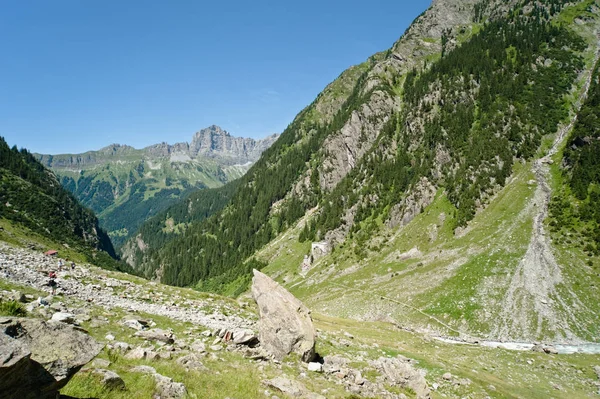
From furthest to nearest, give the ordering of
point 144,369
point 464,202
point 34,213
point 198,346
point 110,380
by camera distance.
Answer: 1. point 34,213
2. point 464,202
3. point 198,346
4. point 144,369
5. point 110,380

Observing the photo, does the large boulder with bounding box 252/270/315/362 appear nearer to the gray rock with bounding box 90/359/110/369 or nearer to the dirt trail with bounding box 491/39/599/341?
the gray rock with bounding box 90/359/110/369

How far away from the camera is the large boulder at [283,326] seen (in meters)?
22.3

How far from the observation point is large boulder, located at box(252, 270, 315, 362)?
73.1 ft

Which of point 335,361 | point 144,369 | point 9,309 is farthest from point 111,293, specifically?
point 335,361

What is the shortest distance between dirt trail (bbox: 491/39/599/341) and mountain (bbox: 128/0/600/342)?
0.25 m

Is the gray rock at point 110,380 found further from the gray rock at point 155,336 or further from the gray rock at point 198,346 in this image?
the gray rock at point 155,336

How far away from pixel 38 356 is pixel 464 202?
99.5 metres

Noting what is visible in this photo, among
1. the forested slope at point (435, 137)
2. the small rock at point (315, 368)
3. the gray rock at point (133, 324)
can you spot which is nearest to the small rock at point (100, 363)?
the gray rock at point (133, 324)

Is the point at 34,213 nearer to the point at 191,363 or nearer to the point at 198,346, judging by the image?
the point at 198,346

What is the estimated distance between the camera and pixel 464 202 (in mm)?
91688

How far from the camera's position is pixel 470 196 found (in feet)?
302

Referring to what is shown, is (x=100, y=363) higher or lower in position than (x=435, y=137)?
lower

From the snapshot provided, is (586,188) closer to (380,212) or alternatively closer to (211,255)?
(380,212)

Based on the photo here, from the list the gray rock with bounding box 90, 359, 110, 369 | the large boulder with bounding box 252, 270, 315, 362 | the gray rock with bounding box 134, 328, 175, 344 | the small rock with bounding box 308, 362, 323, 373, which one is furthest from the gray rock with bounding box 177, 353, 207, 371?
the small rock with bounding box 308, 362, 323, 373
